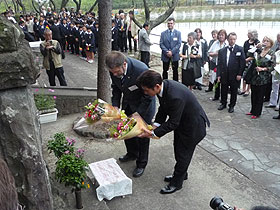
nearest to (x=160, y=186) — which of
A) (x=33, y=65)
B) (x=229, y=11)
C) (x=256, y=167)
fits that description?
(x=256, y=167)

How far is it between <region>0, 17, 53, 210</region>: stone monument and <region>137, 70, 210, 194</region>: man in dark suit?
4.39 feet

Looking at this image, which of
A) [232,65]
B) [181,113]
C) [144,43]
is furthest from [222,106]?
[144,43]

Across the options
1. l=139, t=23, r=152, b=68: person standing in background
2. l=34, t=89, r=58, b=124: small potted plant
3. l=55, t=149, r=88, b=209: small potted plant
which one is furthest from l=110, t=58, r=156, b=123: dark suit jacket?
l=139, t=23, r=152, b=68: person standing in background

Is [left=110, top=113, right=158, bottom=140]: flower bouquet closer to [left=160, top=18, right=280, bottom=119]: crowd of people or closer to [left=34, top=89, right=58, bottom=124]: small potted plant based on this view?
[left=34, top=89, right=58, bottom=124]: small potted plant

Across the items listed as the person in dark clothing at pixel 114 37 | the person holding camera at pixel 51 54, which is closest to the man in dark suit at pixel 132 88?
the person holding camera at pixel 51 54

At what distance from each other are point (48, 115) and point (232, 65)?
441 cm

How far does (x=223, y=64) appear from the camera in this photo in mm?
6852

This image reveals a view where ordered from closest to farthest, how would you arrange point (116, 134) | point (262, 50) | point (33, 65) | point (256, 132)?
point (33, 65), point (116, 134), point (256, 132), point (262, 50)

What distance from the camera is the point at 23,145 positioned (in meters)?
2.78

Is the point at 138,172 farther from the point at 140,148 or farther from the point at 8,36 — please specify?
the point at 8,36

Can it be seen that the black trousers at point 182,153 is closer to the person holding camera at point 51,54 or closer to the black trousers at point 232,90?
the black trousers at point 232,90

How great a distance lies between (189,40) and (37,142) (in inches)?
242

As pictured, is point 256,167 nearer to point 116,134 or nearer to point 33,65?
point 116,134

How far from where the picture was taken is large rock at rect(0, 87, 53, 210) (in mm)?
2697
